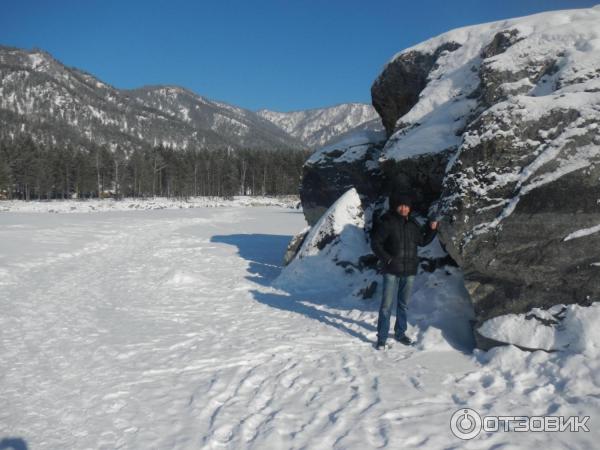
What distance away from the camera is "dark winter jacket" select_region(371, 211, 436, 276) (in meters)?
6.14

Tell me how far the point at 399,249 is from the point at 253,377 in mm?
2884

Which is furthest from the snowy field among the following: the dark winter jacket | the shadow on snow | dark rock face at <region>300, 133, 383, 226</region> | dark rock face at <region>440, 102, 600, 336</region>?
dark rock face at <region>300, 133, 383, 226</region>

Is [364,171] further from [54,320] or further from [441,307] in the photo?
[54,320]

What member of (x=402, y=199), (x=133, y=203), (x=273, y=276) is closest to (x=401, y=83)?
(x=273, y=276)

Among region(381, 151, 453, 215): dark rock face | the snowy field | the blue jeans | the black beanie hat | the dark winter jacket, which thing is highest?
region(381, 151, 453, 215): dark rock face

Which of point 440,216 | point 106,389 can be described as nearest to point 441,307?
point 440,216

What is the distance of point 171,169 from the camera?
3413 inches

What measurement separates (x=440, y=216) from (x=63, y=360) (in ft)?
20.4

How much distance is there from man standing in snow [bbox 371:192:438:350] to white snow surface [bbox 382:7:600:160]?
2.09 m

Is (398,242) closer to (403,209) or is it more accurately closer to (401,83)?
(403,209)

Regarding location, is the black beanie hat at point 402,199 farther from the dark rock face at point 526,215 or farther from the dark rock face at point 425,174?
the dark rock face at point 425,174

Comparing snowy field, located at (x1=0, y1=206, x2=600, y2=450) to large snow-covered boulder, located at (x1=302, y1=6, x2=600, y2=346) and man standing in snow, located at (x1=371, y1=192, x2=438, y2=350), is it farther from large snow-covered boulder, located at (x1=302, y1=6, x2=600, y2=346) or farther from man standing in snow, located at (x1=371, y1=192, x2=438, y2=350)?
large snow-covered boulder, located at (x1=302, y1=6, x2=600, y2=346)

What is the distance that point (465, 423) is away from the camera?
3.96m

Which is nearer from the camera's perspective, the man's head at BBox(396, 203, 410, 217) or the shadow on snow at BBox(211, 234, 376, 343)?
the man's head at BBox(396, 203, 410, 217)
